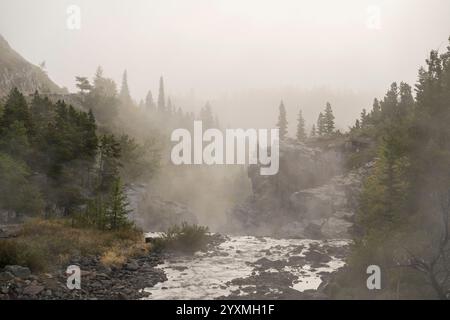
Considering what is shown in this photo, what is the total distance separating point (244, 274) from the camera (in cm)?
3006

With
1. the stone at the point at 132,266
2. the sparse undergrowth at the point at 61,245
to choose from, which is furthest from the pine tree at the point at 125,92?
the stone at the point at 132,266

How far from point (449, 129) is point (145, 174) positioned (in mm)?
67498

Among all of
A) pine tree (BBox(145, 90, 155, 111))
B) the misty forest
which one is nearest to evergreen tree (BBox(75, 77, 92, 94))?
the misty forest

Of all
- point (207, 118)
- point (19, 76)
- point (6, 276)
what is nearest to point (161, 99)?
point (207, 118)

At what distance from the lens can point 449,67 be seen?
2223 centimetres

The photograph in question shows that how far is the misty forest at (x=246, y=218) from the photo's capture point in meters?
20.5

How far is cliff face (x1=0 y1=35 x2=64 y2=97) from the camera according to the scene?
11481 centimetres

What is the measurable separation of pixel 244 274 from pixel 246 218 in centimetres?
6172

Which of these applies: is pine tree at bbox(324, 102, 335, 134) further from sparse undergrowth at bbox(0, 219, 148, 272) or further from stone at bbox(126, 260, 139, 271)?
stone at bbox(126, 260, 139, 271)

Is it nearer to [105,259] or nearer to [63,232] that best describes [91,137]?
[63,232]

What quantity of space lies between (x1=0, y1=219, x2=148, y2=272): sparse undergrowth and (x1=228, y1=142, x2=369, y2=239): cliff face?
131 ft

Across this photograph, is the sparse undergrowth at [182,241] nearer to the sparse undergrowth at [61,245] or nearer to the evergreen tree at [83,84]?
the sparse undergrowth at [61,245]
